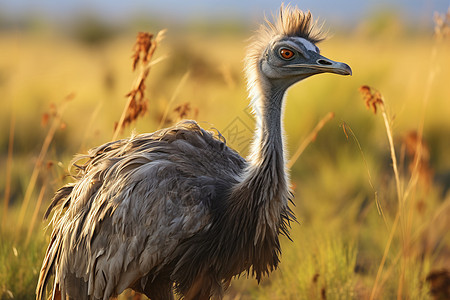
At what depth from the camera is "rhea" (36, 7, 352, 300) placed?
140 inches

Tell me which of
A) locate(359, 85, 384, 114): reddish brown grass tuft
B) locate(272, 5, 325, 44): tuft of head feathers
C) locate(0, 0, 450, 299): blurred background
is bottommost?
locate(0, 0, 450, 299): blurred background

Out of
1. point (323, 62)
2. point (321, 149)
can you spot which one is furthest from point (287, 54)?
point (321, 149)

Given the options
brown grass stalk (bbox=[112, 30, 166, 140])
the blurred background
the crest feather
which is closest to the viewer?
the crest feather

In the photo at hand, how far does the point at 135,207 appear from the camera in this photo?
11.9ft

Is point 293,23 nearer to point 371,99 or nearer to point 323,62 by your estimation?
point 323,62

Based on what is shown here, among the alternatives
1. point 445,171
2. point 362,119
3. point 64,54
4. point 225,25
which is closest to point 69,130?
point 362,119

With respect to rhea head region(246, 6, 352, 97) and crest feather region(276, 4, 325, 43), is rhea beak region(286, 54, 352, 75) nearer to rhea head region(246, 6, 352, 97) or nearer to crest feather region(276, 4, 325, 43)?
rhea head region(246, 6, 352, 97)

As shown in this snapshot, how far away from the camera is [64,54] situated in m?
25.9

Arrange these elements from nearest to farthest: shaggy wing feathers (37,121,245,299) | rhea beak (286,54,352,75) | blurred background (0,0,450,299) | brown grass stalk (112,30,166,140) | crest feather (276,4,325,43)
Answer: rhea beak (286,54,352,75) → shaggy wing feathers (37,121,245,299) → crest feather (276,4,325,43) → brown grass stalk (112,30,166,140) → blurred background (0,0,450,299)

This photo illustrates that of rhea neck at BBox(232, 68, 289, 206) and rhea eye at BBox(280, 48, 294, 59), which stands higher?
rhea eye at BBox(280, 48, 294, 59)

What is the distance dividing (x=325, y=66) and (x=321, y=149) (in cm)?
501

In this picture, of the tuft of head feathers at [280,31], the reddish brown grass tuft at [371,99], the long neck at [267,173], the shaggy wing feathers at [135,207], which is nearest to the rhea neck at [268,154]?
the long neck at [267,173]

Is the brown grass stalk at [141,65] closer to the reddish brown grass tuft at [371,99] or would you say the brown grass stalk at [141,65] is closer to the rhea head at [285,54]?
the rhea head at [285,54]

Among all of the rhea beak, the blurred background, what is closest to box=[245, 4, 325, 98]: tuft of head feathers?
the blurred background
